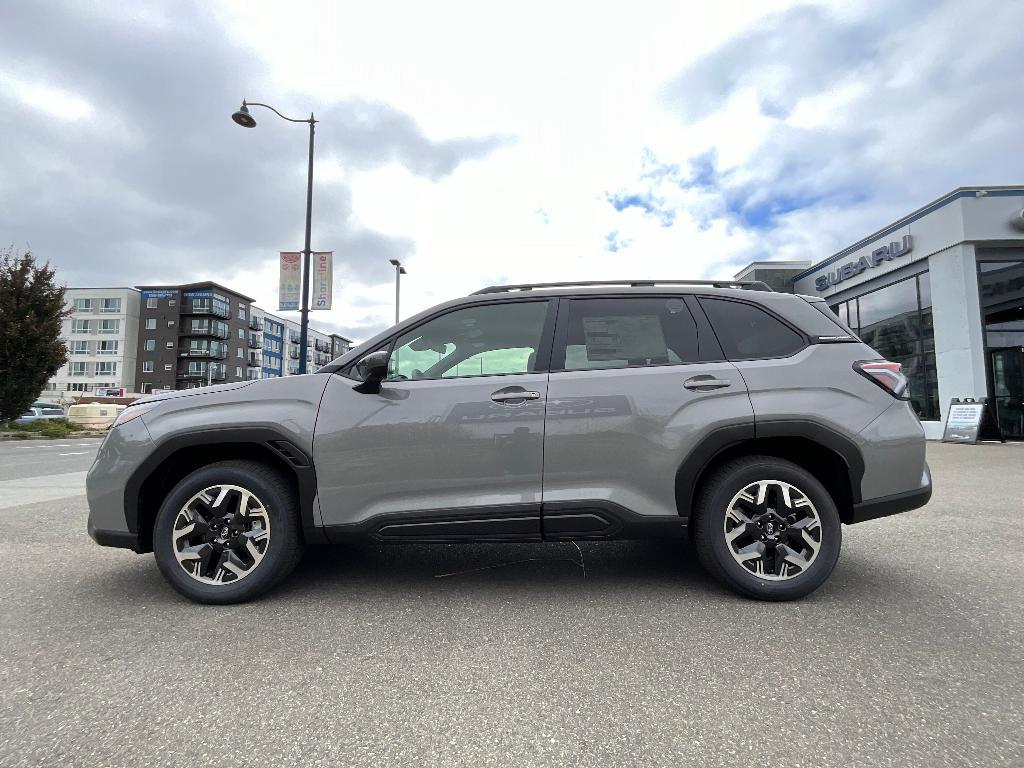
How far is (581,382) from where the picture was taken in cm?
309

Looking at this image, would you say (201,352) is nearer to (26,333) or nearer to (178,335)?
(178,335)

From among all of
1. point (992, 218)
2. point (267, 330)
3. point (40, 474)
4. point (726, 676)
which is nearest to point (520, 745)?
point (726, 676)

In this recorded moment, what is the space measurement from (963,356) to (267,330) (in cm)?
9644

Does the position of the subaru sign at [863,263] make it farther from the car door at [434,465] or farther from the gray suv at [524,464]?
the car door at [434,465]

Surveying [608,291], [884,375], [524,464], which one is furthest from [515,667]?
[884,375]

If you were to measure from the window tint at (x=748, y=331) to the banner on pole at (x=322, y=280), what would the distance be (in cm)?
1348

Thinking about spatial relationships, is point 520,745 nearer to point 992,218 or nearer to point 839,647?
point 839,647

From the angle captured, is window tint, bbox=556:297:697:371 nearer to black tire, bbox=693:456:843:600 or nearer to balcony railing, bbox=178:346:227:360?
black tire, bbox=693:456:843:600

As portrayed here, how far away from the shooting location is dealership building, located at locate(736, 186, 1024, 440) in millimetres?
15234

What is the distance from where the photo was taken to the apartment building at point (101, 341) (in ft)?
243

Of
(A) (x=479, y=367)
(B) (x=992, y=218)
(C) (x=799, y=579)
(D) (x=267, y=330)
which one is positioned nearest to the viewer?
(C) (x=799, y=579)

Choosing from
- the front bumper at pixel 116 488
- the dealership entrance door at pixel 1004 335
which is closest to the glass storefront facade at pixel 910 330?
the dealership entrance door at pixel 1004 335

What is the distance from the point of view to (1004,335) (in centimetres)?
1573

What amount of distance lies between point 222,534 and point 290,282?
13.3 metres
